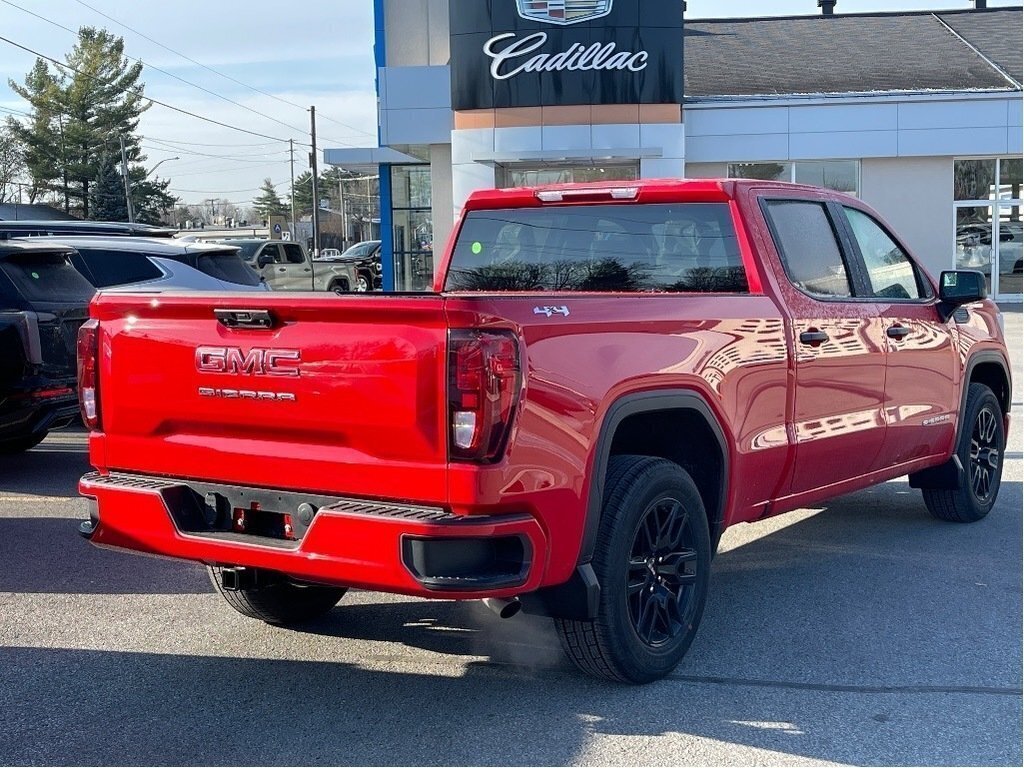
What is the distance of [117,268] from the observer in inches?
474

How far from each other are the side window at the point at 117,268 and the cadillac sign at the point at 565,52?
41.2 feet

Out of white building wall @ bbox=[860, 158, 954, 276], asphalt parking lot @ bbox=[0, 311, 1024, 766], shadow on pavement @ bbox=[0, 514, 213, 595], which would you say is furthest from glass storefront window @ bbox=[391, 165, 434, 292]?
asphalt parking lot @ bbox=[0, 311, 1024, 766]

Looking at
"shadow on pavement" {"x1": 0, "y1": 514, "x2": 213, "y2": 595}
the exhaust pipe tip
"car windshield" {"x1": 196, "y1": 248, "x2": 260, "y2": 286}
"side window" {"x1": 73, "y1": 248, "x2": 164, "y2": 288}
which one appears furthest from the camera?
"car windshield" {"x1": 196, "y1": 248, "x2": 260, "y2": 286}

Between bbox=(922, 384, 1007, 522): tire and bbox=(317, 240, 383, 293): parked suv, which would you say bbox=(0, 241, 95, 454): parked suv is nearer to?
bbox=(922, 384, 1007, 522): tire

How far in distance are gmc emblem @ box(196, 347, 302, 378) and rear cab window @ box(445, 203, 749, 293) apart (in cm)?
201

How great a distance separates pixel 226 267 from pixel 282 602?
8373 millimetres

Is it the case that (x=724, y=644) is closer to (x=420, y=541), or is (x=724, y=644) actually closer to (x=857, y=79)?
(x=420, y=541)

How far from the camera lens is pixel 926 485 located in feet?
23.7

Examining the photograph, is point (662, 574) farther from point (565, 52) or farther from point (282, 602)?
point (565, 52)

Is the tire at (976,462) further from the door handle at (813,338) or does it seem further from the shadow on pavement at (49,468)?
the shadow on pavement at (49,468)

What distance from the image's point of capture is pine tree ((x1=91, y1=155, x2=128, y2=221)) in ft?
225

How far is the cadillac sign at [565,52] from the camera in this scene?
75.3 ft

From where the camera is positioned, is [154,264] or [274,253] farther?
[274,253]

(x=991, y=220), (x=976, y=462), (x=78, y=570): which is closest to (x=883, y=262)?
(x=976, y=462)
